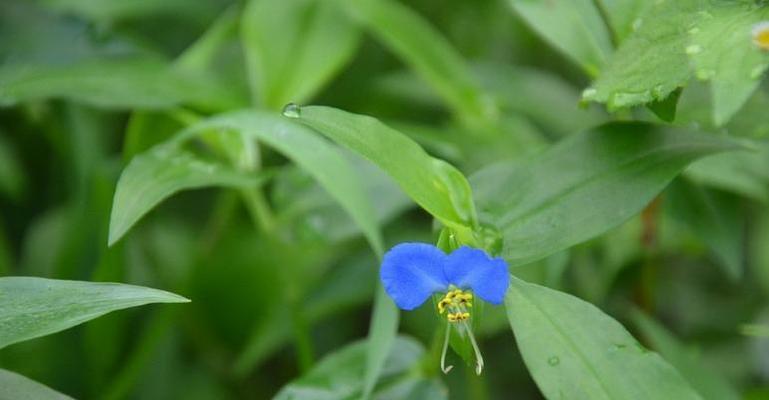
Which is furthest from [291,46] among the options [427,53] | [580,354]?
[580,354]

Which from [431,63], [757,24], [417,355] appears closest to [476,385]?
[417,355]

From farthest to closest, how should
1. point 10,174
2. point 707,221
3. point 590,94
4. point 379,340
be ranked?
1. point 10,174
2. point 707,221
3. point 379,340
4. point 590,94

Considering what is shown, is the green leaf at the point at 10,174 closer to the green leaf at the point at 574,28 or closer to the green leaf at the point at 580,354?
the green leaf at the point at 574,28

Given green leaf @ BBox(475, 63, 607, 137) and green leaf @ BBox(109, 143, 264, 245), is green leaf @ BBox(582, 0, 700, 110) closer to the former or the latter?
green leaf @ BBox(109, 143, 264, 245)

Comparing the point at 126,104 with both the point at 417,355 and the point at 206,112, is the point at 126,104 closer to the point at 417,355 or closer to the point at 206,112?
the point at 206,112

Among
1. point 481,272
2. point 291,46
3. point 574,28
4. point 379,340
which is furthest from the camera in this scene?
point 291,46

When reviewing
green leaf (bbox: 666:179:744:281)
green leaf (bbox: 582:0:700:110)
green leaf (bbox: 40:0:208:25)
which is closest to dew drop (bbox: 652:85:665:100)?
green leaf (bbox: 582:0:700:110)

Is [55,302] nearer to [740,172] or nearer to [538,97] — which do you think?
[740,172]
